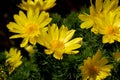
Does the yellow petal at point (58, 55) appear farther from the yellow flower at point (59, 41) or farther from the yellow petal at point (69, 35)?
the yellow petal at point (69, 35)

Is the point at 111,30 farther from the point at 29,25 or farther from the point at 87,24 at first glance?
the point at 29,25

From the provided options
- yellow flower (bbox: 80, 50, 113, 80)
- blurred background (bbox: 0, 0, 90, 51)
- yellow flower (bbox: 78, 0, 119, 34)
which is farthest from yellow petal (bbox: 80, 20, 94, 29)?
blurred background (bbox: 0, 0, 90, 51)

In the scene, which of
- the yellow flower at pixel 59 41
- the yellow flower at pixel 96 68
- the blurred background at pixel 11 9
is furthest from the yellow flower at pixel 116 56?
the blurred background at pixel 11 9

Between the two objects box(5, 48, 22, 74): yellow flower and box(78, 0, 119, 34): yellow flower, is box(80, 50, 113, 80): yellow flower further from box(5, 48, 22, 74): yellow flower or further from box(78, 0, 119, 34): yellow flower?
box(5, 48, 22, 74): yellow flower

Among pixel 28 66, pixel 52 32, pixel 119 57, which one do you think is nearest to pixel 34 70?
pixel 28 66

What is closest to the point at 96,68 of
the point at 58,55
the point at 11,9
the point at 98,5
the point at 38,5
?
the point at 58,55

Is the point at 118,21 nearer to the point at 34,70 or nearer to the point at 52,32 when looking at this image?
the point at 52,32
